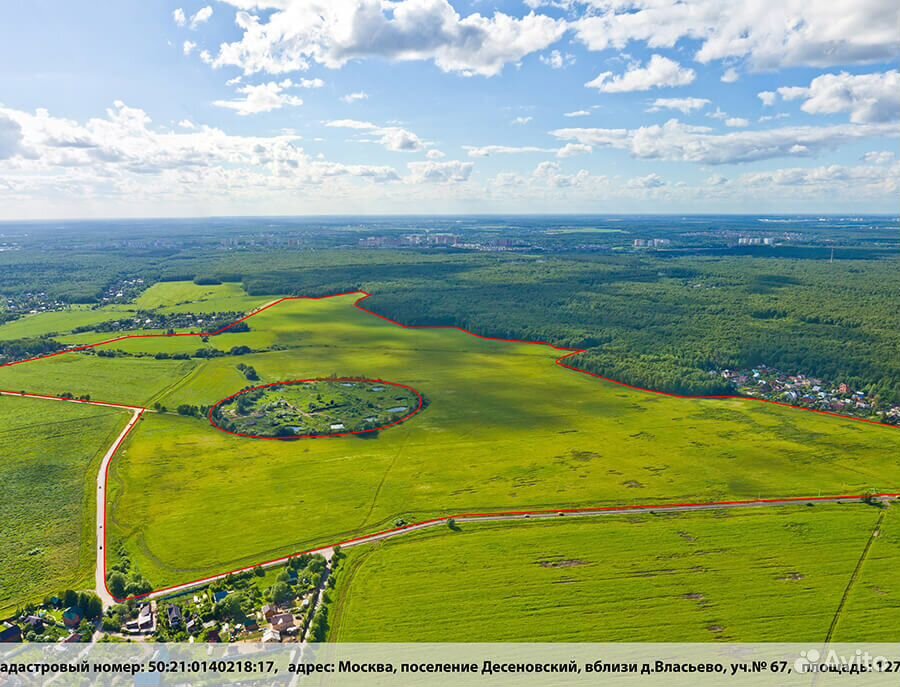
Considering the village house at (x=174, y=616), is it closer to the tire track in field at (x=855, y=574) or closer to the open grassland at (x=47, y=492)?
the open grassland at (x=47, y=492)

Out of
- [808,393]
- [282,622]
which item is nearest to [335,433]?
[282,622]

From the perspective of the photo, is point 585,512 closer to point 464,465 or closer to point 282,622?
point 464,465

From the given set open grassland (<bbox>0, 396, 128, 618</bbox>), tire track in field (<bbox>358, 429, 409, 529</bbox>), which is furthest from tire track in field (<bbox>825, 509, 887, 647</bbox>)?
open grassland (<bbox>0, 396, 128, 618</bbox>)

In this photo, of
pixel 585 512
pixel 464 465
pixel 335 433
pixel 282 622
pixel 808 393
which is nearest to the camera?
pixel 282 622

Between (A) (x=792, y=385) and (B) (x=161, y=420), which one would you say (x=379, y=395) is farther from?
(A) (x=792, y=385)

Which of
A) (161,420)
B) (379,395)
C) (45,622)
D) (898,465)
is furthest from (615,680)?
(161,420)

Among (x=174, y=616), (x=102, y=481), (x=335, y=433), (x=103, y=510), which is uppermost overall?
(x=335, y=433)

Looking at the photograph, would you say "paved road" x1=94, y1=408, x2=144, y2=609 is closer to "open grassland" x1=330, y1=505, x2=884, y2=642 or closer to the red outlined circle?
the red outlined circle
